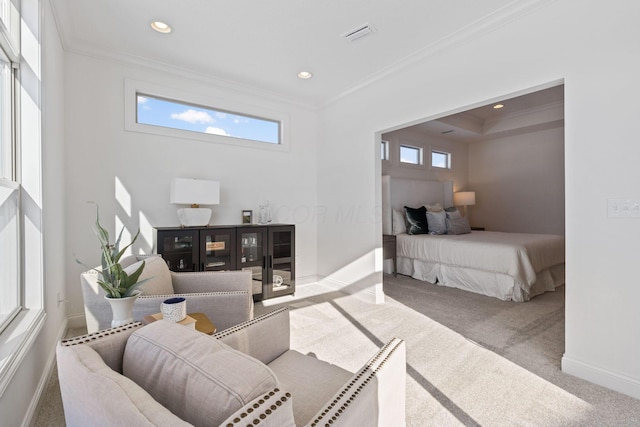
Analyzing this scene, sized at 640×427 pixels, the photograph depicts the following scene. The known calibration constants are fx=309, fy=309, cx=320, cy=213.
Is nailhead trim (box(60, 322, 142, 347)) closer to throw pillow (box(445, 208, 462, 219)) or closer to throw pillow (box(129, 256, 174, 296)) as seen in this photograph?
throw pillow (box(129, 256, 174, 296))

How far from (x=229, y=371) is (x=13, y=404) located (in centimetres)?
146

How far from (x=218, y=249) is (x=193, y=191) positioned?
708 mm

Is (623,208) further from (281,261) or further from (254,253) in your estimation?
(254,253)

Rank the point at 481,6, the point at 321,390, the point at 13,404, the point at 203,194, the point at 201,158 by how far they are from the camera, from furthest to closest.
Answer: the point at 201,158, the point at 203,194, the point at 481,6, the point at 13,404, the point at 321,390

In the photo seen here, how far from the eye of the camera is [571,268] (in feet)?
7.09

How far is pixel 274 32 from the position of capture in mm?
2789

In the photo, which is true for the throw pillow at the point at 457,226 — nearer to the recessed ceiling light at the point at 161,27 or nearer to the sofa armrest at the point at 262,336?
the sofa armrest at the point at 262,336

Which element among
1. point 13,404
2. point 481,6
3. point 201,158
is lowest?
A: point 13,404

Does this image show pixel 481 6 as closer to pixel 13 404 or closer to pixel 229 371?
pixel 229 371

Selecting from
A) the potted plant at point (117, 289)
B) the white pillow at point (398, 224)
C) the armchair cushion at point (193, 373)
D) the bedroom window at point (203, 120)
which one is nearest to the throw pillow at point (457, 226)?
the white pillow at point (398, 224)

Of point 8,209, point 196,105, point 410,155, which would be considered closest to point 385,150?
point 410,155

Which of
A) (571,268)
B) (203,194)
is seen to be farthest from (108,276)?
(571,268)

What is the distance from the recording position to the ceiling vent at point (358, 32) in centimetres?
271

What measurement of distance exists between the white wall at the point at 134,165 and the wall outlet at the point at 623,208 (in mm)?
3411
